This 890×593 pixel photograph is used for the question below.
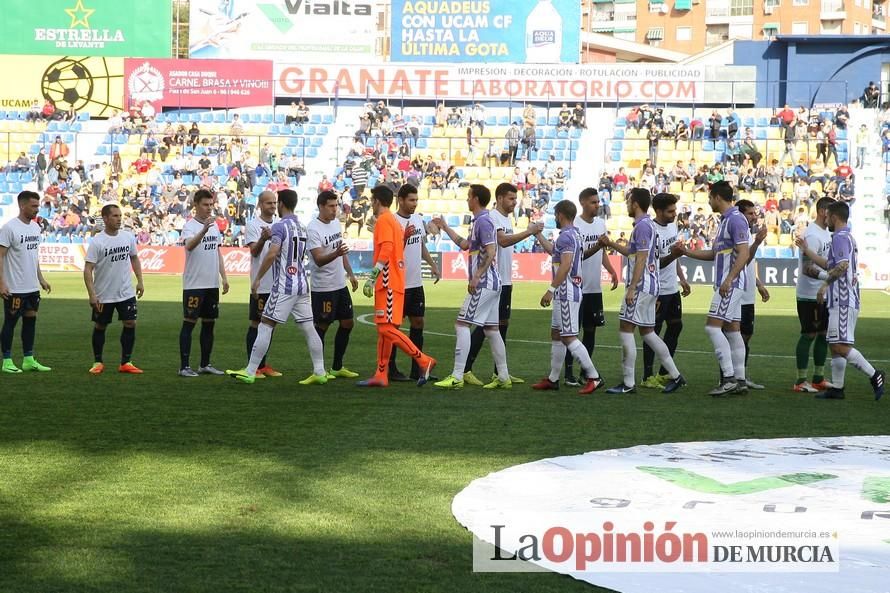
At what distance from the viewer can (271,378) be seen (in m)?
12.8

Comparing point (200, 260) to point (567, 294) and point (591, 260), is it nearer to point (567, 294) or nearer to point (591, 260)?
point (567, 294)

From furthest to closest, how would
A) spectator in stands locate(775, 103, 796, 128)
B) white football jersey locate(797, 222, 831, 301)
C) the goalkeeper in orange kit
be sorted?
spectator in stands locate(775, 103, 796, 128), white football jersey locate(797, 222, 831, 301), the goalkeeper in orange kit

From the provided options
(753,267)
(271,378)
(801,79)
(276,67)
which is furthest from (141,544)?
(801,79)

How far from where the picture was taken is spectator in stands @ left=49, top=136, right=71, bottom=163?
44.4m

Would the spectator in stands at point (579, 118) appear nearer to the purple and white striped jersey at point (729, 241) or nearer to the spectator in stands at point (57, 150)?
the spectator in stands at point (57, 150)

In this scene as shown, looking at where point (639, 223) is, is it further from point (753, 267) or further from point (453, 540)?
point (453, 540)

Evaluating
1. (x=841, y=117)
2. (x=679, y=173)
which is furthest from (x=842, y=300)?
(x=841, y=117)

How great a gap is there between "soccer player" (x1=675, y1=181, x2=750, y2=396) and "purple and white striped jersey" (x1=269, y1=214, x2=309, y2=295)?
3.85 meters

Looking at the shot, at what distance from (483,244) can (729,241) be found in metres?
2.40

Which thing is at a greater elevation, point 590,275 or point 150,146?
point 150,146

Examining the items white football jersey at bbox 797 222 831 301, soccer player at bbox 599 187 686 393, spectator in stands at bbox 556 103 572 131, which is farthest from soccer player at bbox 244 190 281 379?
spectator in stands at bbox 556 103 572 131

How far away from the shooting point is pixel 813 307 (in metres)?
12.6

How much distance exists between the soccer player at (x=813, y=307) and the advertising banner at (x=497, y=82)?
1400 inches

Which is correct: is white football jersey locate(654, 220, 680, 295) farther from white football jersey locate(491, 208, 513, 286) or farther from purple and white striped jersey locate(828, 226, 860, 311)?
purple and white striped jersey locate(828, 226, 860, 311)
